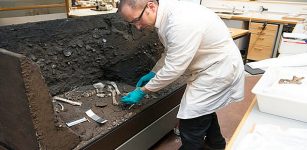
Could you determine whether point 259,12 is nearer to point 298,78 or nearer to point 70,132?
point 298,78

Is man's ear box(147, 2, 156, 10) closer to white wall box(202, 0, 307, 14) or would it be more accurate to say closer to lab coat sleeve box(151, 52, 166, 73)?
lab coat sleeve box(151, 52, 166, 73)

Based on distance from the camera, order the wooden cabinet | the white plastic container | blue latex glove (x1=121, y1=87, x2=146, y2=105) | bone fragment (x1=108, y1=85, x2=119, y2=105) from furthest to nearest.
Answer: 1. the wooden cabinet
2. bone fragment (x1=108, y1=85, x2=119, y2=105)
3. blue latex glove (x1=121, y1=87, x2=146, y2=105)
4. the white plastic container

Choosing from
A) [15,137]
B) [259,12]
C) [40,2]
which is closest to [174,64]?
[15,137]

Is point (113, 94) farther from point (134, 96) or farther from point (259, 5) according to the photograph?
point (259, 5)

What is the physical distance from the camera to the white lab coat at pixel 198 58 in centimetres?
125

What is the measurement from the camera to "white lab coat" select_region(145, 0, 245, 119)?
1.25 meters

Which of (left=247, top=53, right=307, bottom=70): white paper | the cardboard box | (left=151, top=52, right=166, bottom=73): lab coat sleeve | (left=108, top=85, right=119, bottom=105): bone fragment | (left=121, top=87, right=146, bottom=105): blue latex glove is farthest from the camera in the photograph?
(left=151, top=52, right=166, bottom=73): lab coat sleeve

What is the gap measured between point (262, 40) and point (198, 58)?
2.69 meters

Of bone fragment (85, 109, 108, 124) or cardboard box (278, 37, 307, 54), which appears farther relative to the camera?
cardboard box (278, 37, 307, 54)

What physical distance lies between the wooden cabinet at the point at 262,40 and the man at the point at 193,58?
242 cm

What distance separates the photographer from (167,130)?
6.47 feet

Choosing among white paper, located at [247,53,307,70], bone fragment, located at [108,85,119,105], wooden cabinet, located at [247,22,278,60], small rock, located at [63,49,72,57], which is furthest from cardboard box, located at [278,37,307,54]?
wooden cabinet, located at [247,22,278,60]

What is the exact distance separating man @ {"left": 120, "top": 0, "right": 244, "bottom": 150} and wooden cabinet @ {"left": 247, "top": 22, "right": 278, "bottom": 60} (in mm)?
2419

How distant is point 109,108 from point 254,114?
902mm
